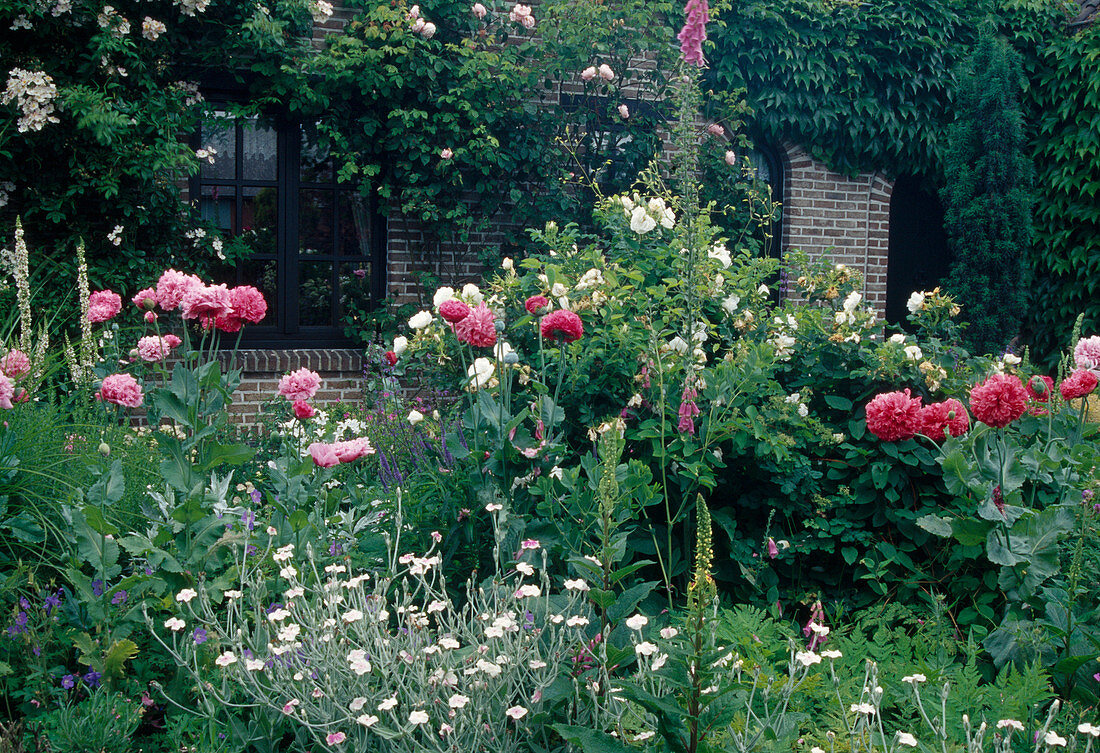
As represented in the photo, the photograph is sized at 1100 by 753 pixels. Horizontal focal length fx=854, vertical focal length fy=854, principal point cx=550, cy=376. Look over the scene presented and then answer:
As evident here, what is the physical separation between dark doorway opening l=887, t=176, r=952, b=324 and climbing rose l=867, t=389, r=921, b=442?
5911mm

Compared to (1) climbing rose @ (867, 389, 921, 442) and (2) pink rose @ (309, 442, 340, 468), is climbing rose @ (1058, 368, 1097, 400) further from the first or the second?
(2) pink rose @ (309, 442, 340, 468)

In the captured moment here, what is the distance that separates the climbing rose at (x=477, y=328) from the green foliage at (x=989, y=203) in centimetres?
553

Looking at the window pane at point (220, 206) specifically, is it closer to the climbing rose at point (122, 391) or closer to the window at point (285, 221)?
the window at point (285, 221)

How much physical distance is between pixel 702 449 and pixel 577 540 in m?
0.57

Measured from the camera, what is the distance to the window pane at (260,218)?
20.2 feet

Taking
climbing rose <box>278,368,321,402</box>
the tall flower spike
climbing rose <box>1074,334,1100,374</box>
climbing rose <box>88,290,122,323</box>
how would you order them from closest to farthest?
the tall flower spike, climbing rose <box>1074,334,1100,374</box>, climbing rose <box>278,368,321,402</box>, climbing rose <box>88,290,122,323</box>

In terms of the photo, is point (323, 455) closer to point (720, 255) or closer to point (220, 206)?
point (720, 255)

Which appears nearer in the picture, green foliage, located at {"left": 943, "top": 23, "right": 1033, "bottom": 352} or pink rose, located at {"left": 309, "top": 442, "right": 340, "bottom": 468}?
pink rose, located at {"left": 309, "top": 442, "right": 340, "bottom": 468}

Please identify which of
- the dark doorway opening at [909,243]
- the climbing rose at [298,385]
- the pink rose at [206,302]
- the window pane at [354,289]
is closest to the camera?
the pink rose at [206,302]

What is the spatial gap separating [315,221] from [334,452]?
406 centimetres

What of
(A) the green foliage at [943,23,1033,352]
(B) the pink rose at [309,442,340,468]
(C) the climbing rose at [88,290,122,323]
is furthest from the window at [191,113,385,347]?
(A) the green foliage at [943,23,1033,352]

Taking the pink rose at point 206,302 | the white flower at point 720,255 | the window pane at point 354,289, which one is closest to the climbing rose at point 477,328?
the pink rose at point 206,302

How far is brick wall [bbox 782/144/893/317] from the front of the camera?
755 cm

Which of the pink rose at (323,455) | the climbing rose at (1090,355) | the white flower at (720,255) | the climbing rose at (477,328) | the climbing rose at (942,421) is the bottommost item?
the pink rose at (323,455)
